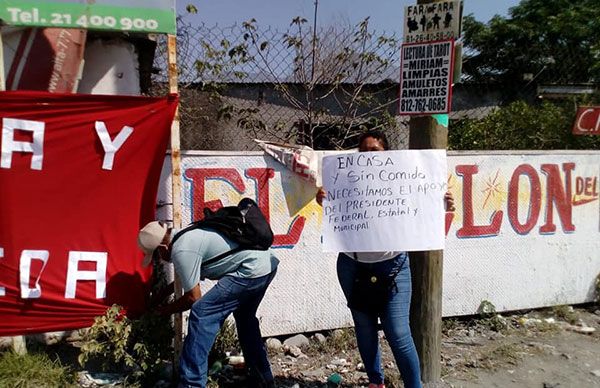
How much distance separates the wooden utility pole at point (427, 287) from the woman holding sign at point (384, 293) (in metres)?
0.36

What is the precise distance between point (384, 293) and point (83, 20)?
8.12 ft

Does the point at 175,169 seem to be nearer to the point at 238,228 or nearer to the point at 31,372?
the point at 238,228

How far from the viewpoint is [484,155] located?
16.0 ft

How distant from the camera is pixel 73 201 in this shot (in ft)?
11.3

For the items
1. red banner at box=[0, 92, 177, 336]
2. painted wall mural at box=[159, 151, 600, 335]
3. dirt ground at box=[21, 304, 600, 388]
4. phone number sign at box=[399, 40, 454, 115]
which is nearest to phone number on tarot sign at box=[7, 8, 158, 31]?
red banner at box=[0, 92, 177, 336]

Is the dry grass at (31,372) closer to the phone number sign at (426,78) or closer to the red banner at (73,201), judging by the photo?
the red banner at (73,201)

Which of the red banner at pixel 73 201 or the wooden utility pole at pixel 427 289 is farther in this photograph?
the wooden utility pole at pixel 427 289

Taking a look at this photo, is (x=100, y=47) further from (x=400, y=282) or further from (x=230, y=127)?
(x=400, y=282)

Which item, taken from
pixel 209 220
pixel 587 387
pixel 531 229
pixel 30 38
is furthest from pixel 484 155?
pixel 30 38

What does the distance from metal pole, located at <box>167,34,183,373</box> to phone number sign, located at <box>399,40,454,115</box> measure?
1498 mm

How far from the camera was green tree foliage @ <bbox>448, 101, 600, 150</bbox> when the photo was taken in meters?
5.98

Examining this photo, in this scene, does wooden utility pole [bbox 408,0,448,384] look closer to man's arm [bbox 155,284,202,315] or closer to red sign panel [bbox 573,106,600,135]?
man's arm [bbox 155,284,202,315]

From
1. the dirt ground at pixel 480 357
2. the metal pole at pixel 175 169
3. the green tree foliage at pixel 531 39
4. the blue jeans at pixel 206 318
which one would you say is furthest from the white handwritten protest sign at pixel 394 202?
the green tree foliage at pixel 531 39

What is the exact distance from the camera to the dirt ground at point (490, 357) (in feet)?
13.1
